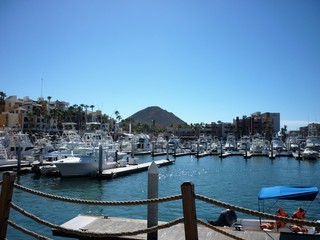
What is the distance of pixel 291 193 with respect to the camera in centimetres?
1221

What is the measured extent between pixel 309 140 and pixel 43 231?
10226 centimetres

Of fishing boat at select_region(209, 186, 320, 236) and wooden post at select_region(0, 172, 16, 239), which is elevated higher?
wooden post at select_region(0, 172, 16, 239)

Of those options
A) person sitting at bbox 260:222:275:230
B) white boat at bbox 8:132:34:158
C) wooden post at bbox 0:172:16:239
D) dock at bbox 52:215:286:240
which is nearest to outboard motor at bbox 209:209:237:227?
person sitting at bbox 260:222:275:230

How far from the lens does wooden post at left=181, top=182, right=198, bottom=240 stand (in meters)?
5.29

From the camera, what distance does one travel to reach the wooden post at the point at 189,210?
529cm

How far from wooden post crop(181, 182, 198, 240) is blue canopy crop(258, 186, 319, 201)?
26.2 ft

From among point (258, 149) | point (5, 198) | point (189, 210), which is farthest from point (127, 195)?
point (258, 149)

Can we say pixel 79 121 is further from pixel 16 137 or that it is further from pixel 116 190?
pixel 116 190

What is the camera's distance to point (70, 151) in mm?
46688

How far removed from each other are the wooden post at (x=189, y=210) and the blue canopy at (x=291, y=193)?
314 inches

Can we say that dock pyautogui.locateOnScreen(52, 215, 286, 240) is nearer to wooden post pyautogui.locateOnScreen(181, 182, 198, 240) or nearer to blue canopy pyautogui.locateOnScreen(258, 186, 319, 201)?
blue canopy pyautogui.locateOnScreen(258, 186, 319, 201)

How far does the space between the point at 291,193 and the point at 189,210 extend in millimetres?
8411

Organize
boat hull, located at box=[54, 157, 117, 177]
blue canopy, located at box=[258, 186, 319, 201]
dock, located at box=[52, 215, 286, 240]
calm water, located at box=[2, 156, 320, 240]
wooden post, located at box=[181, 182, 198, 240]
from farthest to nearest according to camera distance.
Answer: boat hull, located at box=[54, 157, 117, 177], calm water, located at box=[2, 156, 320, 240], blue canopy, located at box=[258, 186, 319, 201], dock, located at box=[52, 215, 286, 240], wooden post, located at box=[181, 182, 198, 240]

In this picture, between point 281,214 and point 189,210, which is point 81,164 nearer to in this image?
point 281,214
